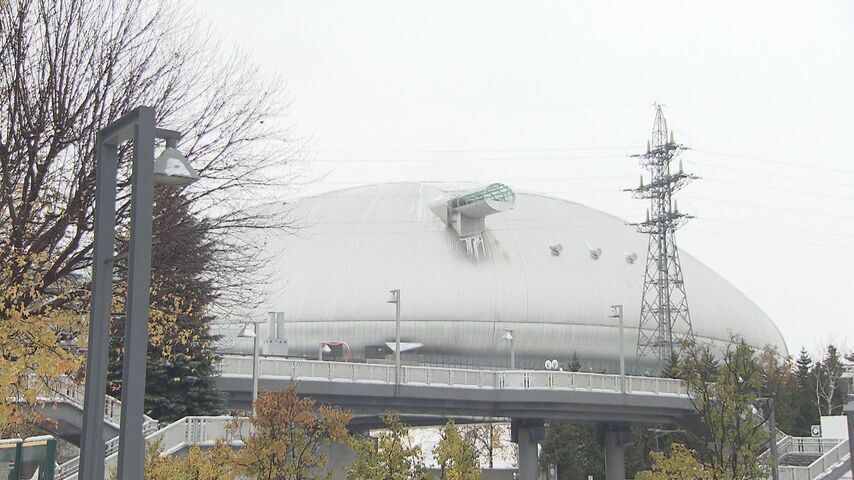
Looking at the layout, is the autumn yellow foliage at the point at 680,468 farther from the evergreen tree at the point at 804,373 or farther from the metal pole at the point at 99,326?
the evergreen tree at the point at 804,373

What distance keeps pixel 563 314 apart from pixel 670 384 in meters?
Result: 33.6

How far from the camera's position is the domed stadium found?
8638 cm

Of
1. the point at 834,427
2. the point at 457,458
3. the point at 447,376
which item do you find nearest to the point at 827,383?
the point at 834,427

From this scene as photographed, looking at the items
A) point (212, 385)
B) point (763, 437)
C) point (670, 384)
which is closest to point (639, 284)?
point (670, 384)

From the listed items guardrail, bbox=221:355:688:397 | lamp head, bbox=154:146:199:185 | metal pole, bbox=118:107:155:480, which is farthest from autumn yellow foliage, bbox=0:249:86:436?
guardrail, bbox=221:355:688:397

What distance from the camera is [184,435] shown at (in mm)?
34031

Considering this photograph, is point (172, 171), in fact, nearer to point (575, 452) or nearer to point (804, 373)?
point (575, 452)

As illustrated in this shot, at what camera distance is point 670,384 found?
5516 centimetres

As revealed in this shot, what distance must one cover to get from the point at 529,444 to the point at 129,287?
4752 centimetres

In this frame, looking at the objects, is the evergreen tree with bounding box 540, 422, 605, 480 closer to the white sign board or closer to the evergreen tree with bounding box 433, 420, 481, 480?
the white sign board

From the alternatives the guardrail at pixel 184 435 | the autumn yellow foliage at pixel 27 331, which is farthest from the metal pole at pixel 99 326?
the guardrail at pixel 184 435

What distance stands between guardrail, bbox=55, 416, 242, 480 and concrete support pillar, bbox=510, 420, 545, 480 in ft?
75.8

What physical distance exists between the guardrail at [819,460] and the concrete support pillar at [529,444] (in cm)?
1331

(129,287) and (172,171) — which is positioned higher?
(172,171)
